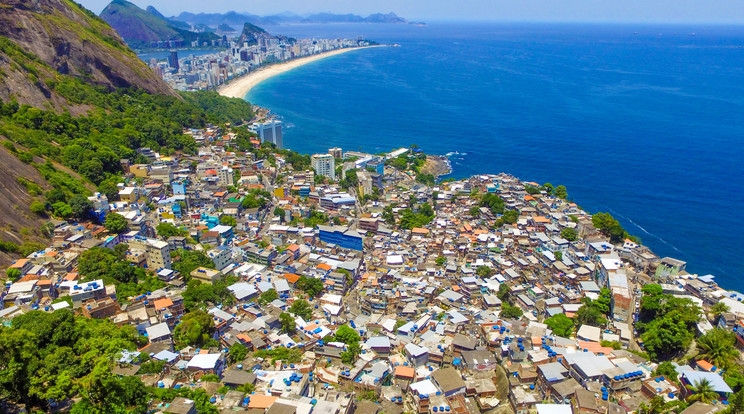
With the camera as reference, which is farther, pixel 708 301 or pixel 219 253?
pixel 219 253

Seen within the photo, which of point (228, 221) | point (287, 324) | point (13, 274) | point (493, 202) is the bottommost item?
point (287, 324)

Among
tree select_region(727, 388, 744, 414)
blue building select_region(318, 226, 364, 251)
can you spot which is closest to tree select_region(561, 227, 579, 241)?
blue building select_region(318, 226, 364, 251)

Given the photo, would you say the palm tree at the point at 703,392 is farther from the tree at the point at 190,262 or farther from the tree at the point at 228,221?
the tree at the point at 228,221

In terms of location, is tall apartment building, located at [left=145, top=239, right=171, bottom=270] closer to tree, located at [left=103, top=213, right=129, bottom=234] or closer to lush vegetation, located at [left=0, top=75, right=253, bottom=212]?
tree, located at [left=103, top=213, right=129, bottom=234]

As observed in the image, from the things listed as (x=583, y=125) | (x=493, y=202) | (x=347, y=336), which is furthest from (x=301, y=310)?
(x=583, y=125)

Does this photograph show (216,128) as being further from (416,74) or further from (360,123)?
(416,74)

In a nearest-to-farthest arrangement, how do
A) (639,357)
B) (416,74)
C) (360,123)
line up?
(639,357) < (360,123) < (416,74)

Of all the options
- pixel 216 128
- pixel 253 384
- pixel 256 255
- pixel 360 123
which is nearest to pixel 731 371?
pixel 253 384

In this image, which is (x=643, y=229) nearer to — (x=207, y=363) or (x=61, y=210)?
(x=207, y=363)
